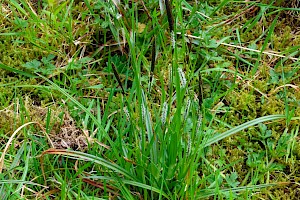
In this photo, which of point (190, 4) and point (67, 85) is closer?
point (67, 85)

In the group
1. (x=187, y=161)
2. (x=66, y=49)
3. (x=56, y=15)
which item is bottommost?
(x=187, y=161)

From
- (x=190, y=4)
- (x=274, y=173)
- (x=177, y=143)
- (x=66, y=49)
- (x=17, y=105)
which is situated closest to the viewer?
(x=177, y=143)

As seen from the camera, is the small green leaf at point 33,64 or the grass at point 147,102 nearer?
the grass at point 147,102

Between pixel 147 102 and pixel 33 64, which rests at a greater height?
pixel 33 64

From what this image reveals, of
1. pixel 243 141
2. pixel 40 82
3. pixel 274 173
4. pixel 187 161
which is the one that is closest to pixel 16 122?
pixel 40 82

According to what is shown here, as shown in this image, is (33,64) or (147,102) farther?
(33,64)

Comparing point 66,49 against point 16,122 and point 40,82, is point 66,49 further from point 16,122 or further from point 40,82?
point 16,122

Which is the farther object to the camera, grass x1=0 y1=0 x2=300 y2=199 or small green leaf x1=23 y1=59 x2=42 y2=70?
small green leaf x1=23 y1=59 x2=42 y2=70

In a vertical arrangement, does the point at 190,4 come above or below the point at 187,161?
above
